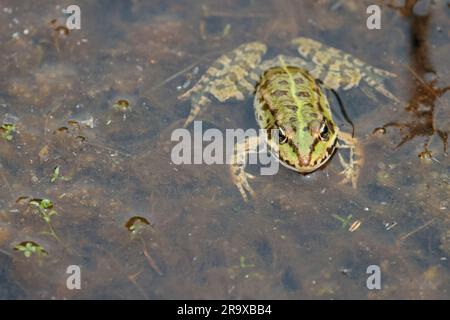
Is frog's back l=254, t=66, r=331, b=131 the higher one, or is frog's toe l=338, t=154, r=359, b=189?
frog's back l=254, t=66, r=331, b=131

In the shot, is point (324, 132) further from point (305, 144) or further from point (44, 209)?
point (44, 209)

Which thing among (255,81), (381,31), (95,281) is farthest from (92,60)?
(381,31)

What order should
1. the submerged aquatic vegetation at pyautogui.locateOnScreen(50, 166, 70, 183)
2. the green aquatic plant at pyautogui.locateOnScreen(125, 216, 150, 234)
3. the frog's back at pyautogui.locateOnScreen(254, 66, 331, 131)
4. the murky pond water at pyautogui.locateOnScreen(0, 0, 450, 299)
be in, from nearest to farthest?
the murky pond water at pyautogui.locateOnScreen(0, 0, 450, 299) < the green aquatic plant at pyautogui.locateOnScreen(125, 216, 150, 234) < the submerged aquatic vegetation at pyautogui.locateOnScreen(50, 166, 70, 183) < the frog's back at pyautogui.locateOnScreen(254, 66, 331, 131)

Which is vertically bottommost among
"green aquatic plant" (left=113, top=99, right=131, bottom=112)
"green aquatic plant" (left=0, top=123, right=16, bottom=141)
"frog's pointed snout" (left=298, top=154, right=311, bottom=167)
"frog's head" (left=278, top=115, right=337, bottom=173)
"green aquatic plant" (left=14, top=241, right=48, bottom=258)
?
"green aquatic plant" (left=14, top=241, right=48, bottom=258)

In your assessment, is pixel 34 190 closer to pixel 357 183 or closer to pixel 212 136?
pixel 212 136

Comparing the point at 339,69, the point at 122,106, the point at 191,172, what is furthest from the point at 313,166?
the point at 122,106

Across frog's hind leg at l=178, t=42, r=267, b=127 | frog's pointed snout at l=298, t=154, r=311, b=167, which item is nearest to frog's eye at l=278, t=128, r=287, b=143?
frog's pointed snout at l=298, t=154, r=311, b=167

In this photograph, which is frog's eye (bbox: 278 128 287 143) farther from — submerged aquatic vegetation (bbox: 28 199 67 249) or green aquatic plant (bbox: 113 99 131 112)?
submerged aquatic vegetation (bbox: 28 199 67 249)

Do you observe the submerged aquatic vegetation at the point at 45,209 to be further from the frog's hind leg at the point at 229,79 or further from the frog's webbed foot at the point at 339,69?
the frog's webbed foot at the point at 339,69

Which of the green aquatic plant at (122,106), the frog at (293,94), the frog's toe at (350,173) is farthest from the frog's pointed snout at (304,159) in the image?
the green aquatic plant at (122,106)
